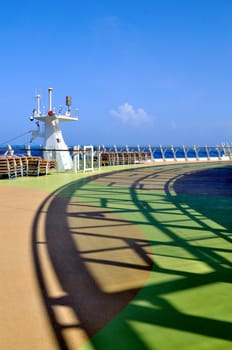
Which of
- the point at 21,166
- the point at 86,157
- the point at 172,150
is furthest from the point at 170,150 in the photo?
the point at 21,166

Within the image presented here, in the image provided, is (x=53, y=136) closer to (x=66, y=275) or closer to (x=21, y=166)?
(x=21, y=166)

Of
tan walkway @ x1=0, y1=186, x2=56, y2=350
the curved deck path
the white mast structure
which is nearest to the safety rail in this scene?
the white mast structure

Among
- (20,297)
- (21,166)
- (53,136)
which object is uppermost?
(53,136)

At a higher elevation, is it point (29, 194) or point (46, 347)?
point (29, 194)

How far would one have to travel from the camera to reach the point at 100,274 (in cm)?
324

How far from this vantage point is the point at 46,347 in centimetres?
207

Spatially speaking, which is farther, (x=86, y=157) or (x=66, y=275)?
(x=86, y=157)

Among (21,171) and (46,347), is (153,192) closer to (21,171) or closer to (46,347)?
(21,171)

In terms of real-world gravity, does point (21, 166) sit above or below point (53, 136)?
below

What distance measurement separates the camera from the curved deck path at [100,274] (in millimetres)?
2232

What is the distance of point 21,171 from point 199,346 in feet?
37.3

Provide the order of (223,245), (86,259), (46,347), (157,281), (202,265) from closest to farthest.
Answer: (46,347) < (157,281) < (202,265) < (86,259) < (223,245)

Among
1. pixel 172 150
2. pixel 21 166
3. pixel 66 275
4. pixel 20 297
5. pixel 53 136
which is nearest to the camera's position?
pixel 20 297

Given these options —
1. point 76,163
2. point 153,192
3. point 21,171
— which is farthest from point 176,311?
point 76,163
